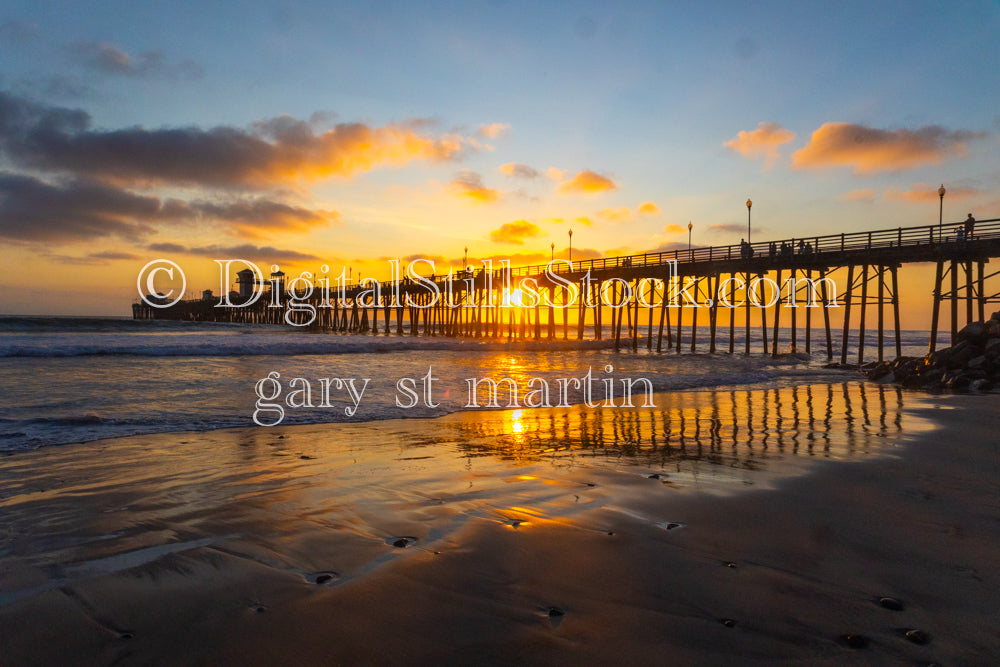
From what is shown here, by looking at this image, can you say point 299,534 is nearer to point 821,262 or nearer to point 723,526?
point 723,526

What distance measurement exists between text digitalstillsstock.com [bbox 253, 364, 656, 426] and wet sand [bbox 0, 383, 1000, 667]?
3972 millimetres

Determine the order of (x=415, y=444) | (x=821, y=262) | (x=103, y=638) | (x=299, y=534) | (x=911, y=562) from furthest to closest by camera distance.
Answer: (x=821, y=262) < (x=415, y=444) < (x=299, y=534) < (x=911, y=562) < (x=103, y=638)

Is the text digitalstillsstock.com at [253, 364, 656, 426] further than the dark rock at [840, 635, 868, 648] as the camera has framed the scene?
Yes

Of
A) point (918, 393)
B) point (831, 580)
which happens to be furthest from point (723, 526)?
point (918, 393)

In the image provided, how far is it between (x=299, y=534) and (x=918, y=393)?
14193 mm

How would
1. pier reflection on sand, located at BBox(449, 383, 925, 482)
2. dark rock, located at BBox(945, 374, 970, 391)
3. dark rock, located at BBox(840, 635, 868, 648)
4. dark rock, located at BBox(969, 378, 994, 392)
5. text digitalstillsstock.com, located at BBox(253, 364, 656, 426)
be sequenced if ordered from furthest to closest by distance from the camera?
dark rock, located at BBox(945, 374, 970, 391)
dark rock, located at BBox(969, 378, 994, 392)
text digitalstillsstock.com, located at BBox(253, 364, 656, 426)
pier reflection on sand, located at BBox(449, 383, 925, 482)
dark rock, located at BBox(840, 635, 868, 648)

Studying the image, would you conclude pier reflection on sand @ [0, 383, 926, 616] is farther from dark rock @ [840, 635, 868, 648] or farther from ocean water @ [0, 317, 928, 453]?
dark rock @ [840, 635, 868, 648]

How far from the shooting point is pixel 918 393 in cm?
1216

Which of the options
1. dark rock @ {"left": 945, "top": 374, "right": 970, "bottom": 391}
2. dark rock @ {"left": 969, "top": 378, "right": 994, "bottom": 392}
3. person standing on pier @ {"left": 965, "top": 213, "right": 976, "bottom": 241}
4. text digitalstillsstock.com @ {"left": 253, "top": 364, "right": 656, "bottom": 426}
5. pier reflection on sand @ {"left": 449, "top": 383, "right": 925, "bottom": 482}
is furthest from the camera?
person standing on pier @ {"left": 965, "top": 213, "right": 976, "bottom": 241}

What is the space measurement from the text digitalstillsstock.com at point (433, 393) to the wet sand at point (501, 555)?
3.97m

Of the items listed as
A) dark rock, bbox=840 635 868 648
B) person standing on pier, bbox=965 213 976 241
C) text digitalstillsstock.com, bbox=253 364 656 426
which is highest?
person standing on pier, bbox=965 213 976 241

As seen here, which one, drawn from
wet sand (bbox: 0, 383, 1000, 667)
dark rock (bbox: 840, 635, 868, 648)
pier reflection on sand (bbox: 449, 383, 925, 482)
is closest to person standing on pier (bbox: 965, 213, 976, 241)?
pier reflection on sand (bbox: 449, 383, 925, 482)

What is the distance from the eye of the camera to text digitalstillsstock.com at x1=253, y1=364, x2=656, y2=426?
33.5ft

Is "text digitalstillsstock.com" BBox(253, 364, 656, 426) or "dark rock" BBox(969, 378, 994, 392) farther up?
"dark rock" BBox(969, 378, 994, 392)
